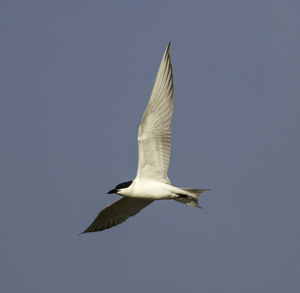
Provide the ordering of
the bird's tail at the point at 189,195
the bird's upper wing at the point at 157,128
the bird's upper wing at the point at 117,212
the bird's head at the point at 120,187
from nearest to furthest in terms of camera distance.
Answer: the bird's upper wing at the point at 157,128
the bird's tail at the point at 189,195
the bird's head at the point at 120,187
the bird's upper wing at the point at 117,212

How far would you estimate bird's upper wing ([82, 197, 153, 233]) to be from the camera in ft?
56.0

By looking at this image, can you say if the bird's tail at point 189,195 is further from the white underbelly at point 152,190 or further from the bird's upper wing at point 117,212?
the bird's upper wing at point 117,212

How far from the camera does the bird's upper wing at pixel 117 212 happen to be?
17062 mm

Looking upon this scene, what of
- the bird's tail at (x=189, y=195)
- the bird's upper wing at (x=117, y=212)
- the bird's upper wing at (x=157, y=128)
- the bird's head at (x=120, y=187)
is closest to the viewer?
the bird's upper wing at (x=157, y=128)

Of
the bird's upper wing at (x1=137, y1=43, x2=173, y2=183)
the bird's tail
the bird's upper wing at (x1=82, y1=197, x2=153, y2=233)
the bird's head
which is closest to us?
the bird's upper wing at (x1=137, y1=43, x2=173, y2=183)

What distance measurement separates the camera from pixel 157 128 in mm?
15250

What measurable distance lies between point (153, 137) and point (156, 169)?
0.68 meters

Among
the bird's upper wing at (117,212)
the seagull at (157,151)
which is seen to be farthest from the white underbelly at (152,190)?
the bird's upper wing at (117,212)

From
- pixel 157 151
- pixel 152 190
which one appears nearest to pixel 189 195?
pixel 152 190

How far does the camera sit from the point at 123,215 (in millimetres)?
17359

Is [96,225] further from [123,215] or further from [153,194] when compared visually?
[153,194]

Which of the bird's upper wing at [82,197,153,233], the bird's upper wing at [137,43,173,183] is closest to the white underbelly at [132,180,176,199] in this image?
the bird's upper wing at [137,43,173,183]

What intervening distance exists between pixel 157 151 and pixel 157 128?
0.48m

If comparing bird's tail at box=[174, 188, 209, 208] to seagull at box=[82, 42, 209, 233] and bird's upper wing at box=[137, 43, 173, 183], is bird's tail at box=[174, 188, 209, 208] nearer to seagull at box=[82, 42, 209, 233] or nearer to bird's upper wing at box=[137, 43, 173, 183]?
seagull at box=[82, 42, 209, 233]
